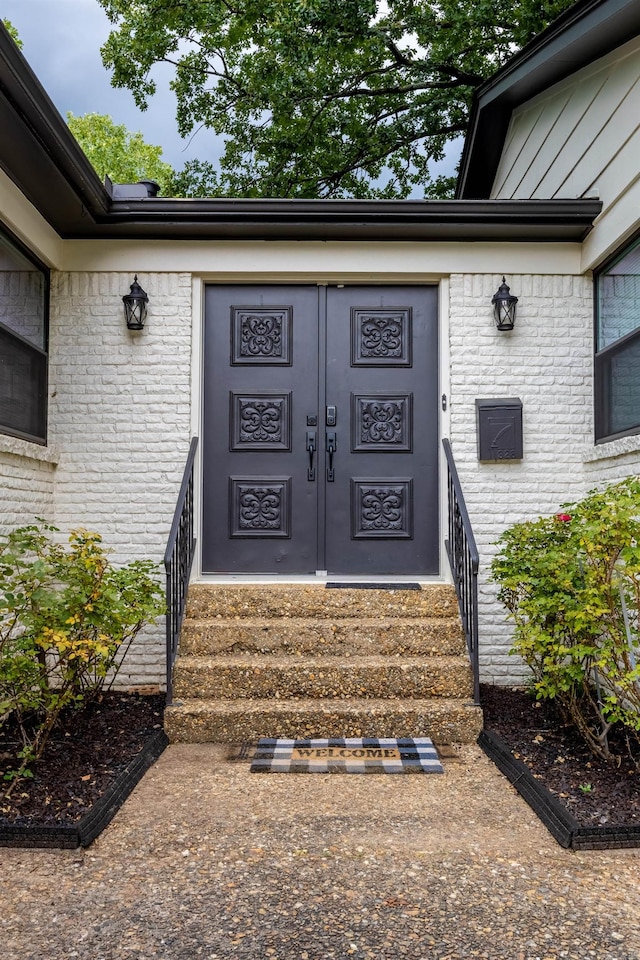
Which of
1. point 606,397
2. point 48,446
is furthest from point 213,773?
point 606,397

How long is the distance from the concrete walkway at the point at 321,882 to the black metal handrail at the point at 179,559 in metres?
0.82

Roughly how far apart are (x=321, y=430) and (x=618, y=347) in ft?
6.35

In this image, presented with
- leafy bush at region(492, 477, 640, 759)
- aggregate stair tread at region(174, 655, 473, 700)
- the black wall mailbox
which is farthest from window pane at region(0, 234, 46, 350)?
leafy bush at region(492, 477, 640, 759)

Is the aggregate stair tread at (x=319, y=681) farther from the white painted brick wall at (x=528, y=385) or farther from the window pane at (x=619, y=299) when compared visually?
the window pane at (x=619, y=299)

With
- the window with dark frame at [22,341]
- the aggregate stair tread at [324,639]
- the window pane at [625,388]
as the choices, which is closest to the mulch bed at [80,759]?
the aggregate stair tread at [324,639]

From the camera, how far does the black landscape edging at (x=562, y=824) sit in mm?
2520

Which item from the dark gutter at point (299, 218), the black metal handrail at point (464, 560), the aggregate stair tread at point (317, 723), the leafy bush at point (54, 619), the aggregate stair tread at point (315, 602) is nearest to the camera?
the leafy bush at point (54, 619)

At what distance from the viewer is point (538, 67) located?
484 cm

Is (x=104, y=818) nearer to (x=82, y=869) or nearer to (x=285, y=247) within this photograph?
(x=82, y=869)

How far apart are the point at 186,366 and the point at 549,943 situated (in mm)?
3738

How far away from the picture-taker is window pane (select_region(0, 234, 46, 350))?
4023 millimetres

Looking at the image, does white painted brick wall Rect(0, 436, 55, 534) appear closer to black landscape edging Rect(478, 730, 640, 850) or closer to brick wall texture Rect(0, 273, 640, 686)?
brick wall texture Rect(0, 273, 640, 686)

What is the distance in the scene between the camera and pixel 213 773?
318 cm

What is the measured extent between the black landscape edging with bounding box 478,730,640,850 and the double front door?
1.83 m
